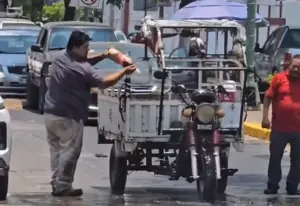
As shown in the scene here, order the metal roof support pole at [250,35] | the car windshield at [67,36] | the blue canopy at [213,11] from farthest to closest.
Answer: the blue canopy at [213,11]
the car windshield at [67,36]
the metal roof support pole at [250,35]

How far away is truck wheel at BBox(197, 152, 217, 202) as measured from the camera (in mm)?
10914

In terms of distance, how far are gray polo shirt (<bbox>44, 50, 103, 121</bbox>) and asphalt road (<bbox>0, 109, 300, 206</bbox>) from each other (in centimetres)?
94

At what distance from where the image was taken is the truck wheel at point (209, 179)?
35.8 ft

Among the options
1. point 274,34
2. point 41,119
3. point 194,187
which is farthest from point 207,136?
point 274,34

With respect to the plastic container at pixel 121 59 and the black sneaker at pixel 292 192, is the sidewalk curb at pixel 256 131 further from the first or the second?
the plastic container at pixel 121 59

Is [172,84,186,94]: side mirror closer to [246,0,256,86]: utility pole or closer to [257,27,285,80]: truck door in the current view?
[246,0,256,86]: utility pole

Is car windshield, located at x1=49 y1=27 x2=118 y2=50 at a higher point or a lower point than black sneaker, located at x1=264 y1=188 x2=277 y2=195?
higher

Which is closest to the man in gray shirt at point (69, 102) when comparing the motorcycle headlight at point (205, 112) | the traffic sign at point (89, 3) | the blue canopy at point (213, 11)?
the motorcycle headlight at point (205, 112)

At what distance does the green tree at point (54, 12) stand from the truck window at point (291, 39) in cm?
2234

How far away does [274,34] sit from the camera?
2884cm

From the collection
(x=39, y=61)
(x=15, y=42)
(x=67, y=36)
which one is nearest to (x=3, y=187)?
(x=39, y=61)

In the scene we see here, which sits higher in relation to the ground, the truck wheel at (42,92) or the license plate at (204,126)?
the license plate at (204,126)

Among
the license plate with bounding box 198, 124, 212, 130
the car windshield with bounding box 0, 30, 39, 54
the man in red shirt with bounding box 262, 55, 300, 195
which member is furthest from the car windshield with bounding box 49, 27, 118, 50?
the license plate with bounding box 198, 124, 212, 130

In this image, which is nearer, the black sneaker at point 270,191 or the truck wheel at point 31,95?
the black sneaker at point 270,191
